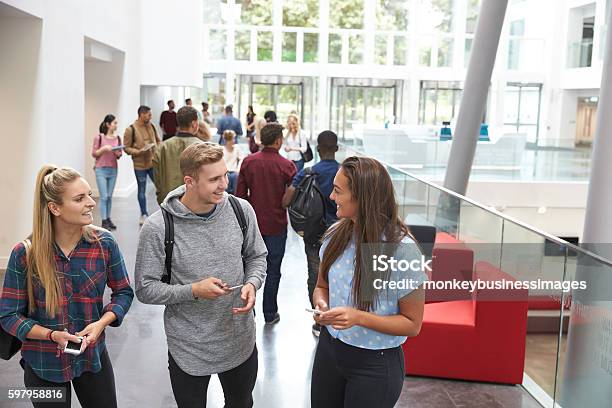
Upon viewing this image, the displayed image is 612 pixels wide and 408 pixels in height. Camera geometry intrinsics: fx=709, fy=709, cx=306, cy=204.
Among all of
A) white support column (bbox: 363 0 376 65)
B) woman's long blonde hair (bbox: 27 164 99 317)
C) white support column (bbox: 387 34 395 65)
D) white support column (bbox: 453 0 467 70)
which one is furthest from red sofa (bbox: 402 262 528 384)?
white support column (bbox: 453 0 467 70)

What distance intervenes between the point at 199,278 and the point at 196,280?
0.05ft

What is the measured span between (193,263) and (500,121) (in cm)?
3209

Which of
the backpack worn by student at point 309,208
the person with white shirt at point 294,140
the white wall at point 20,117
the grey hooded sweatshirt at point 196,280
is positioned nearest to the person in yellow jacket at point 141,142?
the person with white shirt at point 294,140

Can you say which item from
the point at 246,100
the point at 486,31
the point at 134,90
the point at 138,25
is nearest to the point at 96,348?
the point at 486,31

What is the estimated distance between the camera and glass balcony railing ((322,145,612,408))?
187 inches

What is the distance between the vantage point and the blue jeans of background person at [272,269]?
6695mm

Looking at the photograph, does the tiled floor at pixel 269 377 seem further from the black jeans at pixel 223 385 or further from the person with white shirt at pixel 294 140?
the person with white shirt at pixel 294 140

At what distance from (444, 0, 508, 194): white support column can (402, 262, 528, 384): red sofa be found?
24.2 feet

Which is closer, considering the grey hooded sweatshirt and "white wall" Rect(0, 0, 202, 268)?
the grey hooded sweatshirt

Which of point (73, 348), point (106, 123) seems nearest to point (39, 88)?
point (106, 123)

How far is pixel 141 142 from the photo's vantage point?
1141 centimetres

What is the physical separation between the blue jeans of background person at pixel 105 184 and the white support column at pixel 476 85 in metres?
6.05

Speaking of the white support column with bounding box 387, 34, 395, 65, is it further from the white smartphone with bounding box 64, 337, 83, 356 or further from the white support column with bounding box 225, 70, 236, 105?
the white smartphone with bounding box 64, 337, 83, 356

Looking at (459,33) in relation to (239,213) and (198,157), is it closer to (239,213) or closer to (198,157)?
(239,213)
